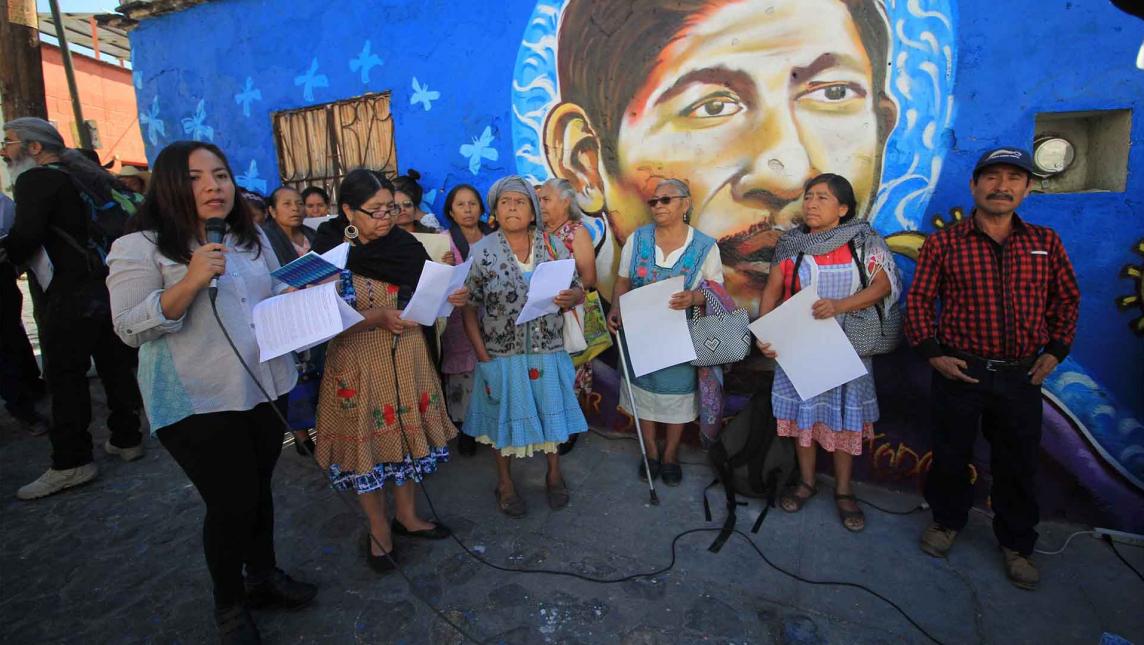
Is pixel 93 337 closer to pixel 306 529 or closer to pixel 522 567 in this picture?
pixel 306 529

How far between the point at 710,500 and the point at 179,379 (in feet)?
8.95

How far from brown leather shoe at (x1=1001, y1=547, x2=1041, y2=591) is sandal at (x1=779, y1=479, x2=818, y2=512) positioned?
923 millimetres

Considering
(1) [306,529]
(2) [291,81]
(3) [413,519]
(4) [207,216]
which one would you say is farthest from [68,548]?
(2) [291,81]

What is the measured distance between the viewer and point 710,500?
10.8 ft

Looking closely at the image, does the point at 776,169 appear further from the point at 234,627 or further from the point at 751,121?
the point at 234,627

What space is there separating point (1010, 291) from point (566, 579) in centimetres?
239

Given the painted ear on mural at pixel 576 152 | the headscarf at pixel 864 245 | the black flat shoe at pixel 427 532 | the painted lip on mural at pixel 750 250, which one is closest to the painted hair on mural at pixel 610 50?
the painted ear on mural at pixel 576 152

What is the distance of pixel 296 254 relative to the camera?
343 centimetres

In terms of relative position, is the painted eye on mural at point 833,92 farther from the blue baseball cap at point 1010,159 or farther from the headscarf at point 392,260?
the headscarf at point 392,260

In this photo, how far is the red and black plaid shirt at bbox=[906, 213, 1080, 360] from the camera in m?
2.42

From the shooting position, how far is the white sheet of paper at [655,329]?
10.3 ft

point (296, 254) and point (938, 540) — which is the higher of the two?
point (296, 254)

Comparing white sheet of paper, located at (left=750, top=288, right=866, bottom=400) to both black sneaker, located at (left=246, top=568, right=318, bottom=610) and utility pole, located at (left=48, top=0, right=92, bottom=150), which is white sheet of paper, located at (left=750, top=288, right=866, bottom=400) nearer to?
black sneaker, located at (left=246, top=568, right=318, bottom=610)

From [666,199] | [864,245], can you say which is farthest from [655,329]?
[864,245]
